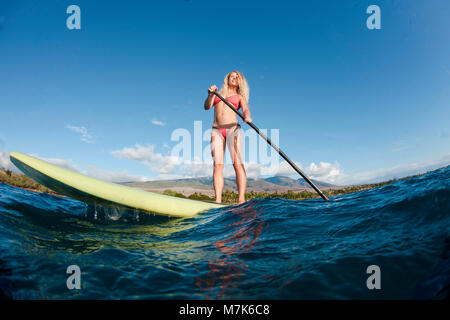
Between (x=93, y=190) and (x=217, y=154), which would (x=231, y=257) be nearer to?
(x=217, y=154)

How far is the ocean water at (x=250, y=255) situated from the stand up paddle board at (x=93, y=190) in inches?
29.9

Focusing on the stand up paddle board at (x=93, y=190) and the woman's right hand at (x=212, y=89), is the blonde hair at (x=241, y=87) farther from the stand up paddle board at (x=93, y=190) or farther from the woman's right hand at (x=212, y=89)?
the stand up paddle board at (x=93, y=190)

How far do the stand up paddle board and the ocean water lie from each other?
0.76 metres

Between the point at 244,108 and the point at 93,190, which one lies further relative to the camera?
the point at 244,108

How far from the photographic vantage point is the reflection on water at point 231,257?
1812 mm

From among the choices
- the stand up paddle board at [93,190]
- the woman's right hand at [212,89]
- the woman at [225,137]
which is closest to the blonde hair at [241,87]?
the woman at [225,137]

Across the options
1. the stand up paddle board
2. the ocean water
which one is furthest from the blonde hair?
the ocean water

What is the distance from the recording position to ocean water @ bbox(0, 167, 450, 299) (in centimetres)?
171

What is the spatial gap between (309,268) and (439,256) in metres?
1.03

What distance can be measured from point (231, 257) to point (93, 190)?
3429mm

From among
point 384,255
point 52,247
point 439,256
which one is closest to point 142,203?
point 52,247

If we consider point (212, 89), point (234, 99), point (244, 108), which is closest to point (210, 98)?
point (212, 89)

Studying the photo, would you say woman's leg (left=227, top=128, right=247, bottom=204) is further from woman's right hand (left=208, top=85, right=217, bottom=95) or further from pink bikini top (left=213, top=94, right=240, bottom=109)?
woman's right hand (left=208, top=85, right=217, bottom=95)

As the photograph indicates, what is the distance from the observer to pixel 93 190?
456cm
